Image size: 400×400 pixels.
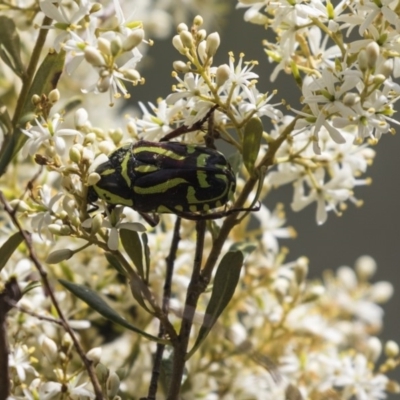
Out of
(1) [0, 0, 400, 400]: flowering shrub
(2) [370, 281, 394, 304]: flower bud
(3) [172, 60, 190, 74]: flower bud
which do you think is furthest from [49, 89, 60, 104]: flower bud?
(2) [370, 281, 394, 304]: flower bud

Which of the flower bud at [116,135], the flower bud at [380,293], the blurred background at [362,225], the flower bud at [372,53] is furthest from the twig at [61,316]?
the blurred background at [362,225]

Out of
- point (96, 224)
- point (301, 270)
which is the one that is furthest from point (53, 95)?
point (301, 270)

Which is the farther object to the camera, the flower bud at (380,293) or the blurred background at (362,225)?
the blurred background at (362,225)

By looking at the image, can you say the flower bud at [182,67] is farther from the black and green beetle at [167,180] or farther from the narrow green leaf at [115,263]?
the narrow green leaf at [115,263]

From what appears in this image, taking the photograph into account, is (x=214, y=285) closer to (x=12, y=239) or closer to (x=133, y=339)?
(x=12, y=239)

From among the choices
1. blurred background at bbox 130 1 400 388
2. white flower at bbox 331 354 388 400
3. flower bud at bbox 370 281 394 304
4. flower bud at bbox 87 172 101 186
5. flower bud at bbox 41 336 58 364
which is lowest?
flower bud at bbox 41 336 58 364

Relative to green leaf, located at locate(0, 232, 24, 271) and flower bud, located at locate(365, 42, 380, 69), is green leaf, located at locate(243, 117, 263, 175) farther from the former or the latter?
green leaf, located at locate(0, 232, 24, 271)
